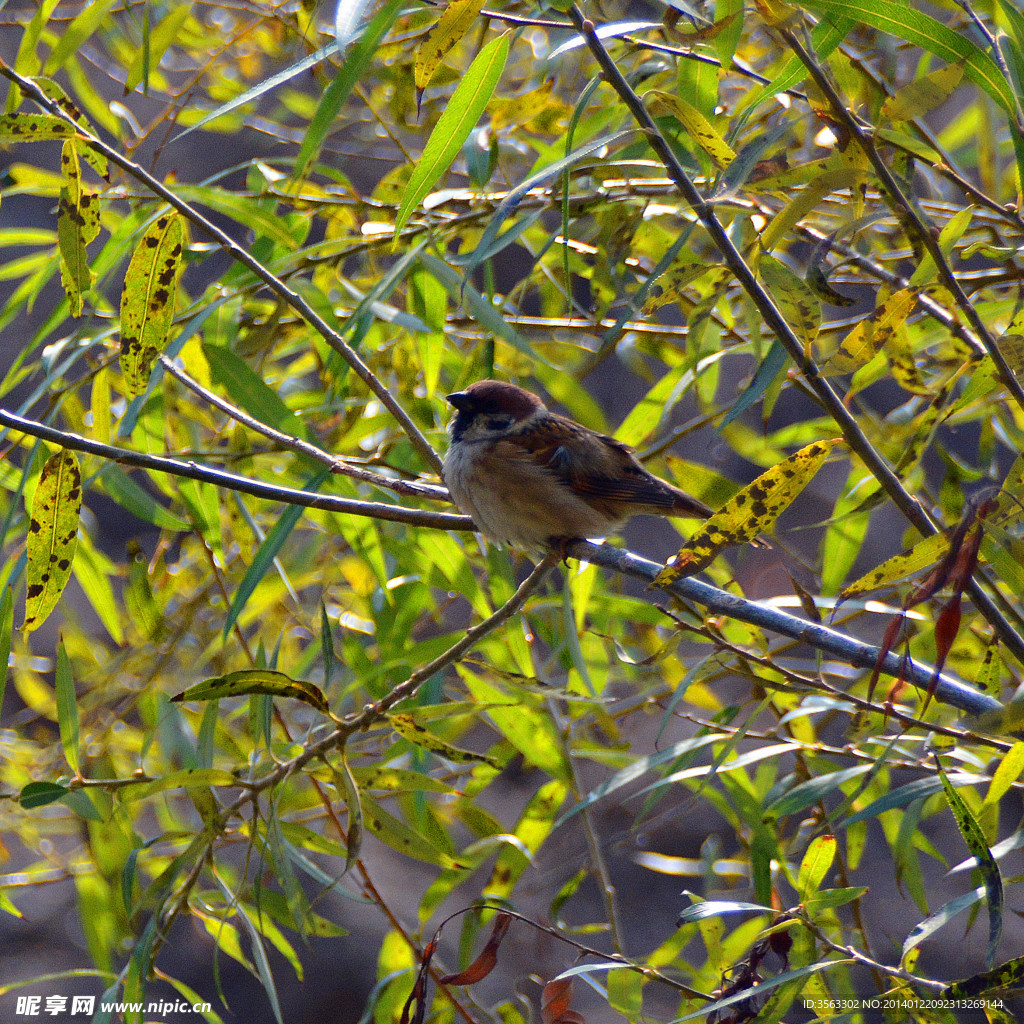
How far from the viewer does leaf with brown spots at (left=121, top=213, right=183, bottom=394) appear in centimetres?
164

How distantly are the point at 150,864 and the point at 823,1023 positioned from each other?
5.57 ft

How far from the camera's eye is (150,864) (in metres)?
2.43

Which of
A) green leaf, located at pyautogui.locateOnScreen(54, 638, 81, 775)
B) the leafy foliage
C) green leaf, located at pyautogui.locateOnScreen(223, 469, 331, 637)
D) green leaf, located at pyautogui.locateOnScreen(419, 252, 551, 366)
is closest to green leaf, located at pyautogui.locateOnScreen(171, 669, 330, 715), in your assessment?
the leafy foliage

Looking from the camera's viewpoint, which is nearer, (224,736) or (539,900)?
(224,736)

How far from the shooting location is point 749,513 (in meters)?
1.34

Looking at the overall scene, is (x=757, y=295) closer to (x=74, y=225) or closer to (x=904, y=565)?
(x=904, y=565)

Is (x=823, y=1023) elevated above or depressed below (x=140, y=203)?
below

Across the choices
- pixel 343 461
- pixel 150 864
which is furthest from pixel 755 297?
pixel 150 864

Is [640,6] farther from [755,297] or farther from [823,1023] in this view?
[823,1023]

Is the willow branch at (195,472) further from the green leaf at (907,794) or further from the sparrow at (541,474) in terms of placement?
the green leaf at (907,794)

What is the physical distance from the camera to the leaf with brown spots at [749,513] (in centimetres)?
132

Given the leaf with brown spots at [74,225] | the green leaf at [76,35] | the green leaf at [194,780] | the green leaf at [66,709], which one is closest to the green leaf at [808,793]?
the green leaf at [194,780]

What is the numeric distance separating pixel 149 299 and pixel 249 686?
2.25 feet

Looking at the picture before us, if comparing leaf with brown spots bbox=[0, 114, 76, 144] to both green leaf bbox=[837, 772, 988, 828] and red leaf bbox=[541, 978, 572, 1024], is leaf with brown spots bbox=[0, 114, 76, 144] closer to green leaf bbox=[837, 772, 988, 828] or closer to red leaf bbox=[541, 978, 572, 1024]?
red leaf bbox=[541, 978, 572, 1024]
